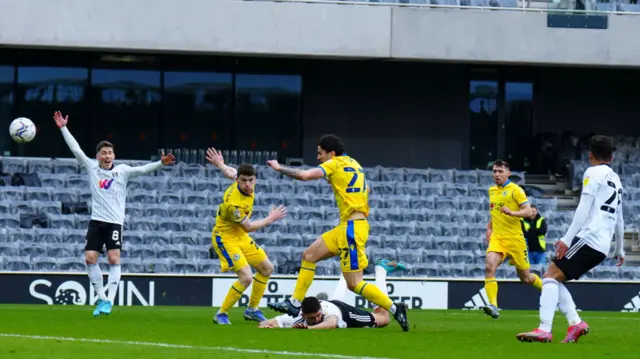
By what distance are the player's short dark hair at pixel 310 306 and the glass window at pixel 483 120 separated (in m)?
16.4

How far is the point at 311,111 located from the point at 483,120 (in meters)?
3.98

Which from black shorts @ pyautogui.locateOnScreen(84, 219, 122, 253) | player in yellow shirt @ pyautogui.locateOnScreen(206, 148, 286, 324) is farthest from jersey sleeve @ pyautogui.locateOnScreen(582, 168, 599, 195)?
black shorts @ pyautogui.locateOnScreen(84, 219, 122, 253)

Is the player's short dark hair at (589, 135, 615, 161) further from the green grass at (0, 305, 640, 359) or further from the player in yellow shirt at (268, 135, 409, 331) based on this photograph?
the player in yellow shirt at (268, 135, 409, 331)

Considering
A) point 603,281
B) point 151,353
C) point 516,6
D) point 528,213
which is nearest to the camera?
point 151,353

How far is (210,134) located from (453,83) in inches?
226

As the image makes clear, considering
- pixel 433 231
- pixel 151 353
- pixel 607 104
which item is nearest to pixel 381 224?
pixel 433 231

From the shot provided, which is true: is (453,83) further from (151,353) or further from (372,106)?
(151,353)

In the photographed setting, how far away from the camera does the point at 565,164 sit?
2889 cm

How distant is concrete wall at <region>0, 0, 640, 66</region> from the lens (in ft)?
82.4

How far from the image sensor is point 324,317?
43.7 ft

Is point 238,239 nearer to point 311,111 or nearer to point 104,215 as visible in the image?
point 104,215

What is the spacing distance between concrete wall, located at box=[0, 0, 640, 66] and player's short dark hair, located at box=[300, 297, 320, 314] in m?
13.2

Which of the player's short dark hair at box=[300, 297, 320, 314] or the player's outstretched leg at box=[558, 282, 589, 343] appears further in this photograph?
the player's short dark hair at box=[300, 297, 320, 314]

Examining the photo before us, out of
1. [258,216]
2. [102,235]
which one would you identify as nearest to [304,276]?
[102,235]
